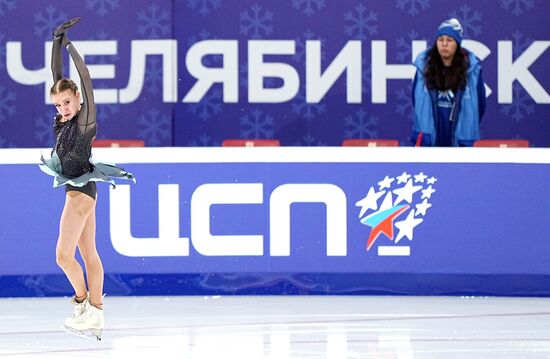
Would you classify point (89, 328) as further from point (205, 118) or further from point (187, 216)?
point (205, 118)

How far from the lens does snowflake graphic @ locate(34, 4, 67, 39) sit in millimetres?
11289

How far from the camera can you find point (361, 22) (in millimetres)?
11297

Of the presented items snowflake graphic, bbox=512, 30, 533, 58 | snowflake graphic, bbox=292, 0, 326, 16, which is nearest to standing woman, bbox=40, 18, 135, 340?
snowflake graphic, bbox=292, 0, 326, 16

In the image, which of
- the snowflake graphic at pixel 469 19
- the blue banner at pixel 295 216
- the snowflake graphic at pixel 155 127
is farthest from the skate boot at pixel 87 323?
the snowflake graphic at pixel 469 19

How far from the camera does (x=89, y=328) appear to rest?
22.1ft

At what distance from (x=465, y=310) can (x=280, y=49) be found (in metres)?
3.98

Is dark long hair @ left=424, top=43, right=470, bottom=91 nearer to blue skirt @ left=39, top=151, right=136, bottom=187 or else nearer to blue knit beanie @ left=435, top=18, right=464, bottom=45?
blue knit beanie @ left=435, top=18, right=464, bottom=45

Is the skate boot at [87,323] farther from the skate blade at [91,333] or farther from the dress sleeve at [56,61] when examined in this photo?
the dress sleeve at [56,61]

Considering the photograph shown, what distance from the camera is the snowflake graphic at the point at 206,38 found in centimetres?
1120

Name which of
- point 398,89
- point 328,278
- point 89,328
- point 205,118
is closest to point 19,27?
point 205,118

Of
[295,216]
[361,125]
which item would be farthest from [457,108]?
[361,125]

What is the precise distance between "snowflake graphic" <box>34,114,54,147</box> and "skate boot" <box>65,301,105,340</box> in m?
4.70

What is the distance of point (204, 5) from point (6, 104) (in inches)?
75.5

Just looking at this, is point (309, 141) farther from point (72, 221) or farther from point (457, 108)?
point (72, 221)
